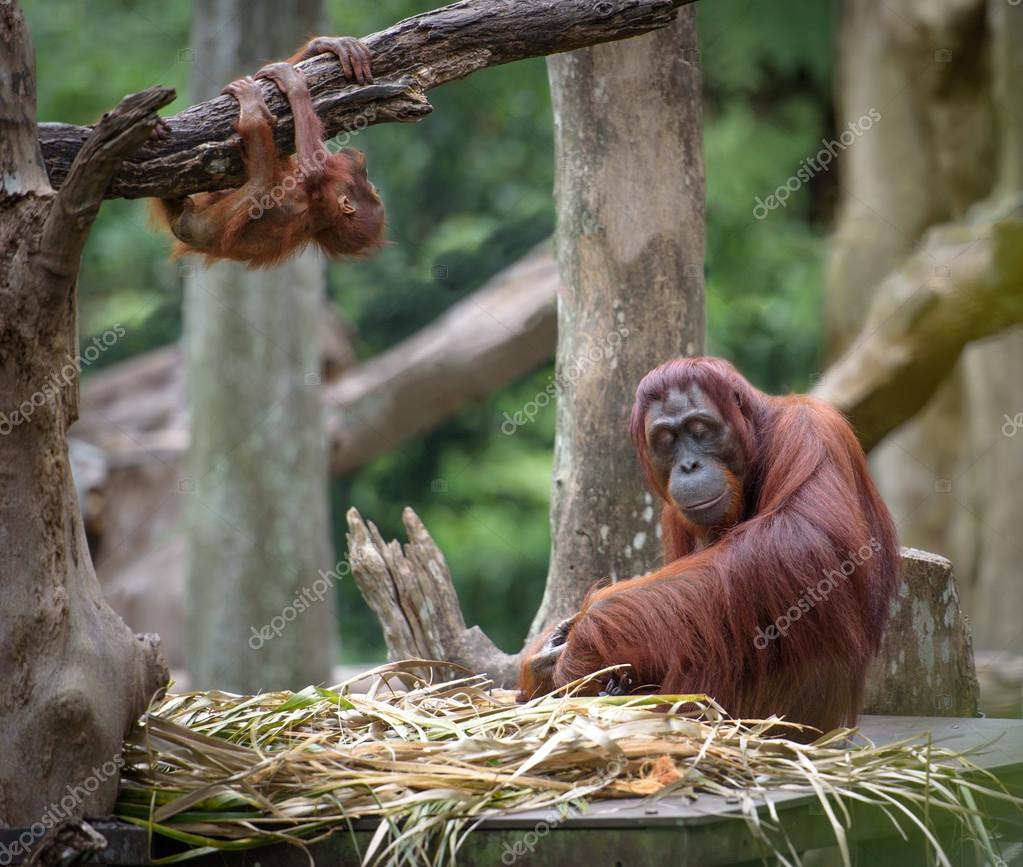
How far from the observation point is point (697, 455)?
339 centimetres

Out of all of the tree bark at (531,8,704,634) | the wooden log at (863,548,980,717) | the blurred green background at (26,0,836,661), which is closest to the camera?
the wooden log at (863,548,980,717)

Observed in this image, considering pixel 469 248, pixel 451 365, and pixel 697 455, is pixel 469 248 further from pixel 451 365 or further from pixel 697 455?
pixel 697 455

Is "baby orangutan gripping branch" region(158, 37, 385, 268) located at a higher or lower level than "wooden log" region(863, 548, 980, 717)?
higher

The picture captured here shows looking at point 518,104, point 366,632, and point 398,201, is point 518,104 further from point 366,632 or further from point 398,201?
point 366,632

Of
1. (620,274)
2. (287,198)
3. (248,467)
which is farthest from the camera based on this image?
(248,467)

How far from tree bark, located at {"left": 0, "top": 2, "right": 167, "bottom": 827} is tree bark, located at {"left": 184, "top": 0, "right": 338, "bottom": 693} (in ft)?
15.7

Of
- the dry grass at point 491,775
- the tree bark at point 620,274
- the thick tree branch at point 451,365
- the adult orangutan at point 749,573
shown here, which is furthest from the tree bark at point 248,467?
the dry grass at point 491,775

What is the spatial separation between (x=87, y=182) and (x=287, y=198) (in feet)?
3.13

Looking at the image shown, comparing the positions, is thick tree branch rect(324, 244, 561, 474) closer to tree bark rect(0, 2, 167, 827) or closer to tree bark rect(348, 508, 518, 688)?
tree bark rect(348, 508, 518, 688)

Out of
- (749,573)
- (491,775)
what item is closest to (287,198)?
(749,573)

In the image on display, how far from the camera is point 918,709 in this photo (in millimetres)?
3977

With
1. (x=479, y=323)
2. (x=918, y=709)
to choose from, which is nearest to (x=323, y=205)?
(x=918, y=709)

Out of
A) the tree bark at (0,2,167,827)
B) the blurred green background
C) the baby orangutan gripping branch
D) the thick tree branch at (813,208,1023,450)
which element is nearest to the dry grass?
the tree bark at (0,2,167,827)

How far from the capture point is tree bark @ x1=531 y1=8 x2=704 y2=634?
4230mm
